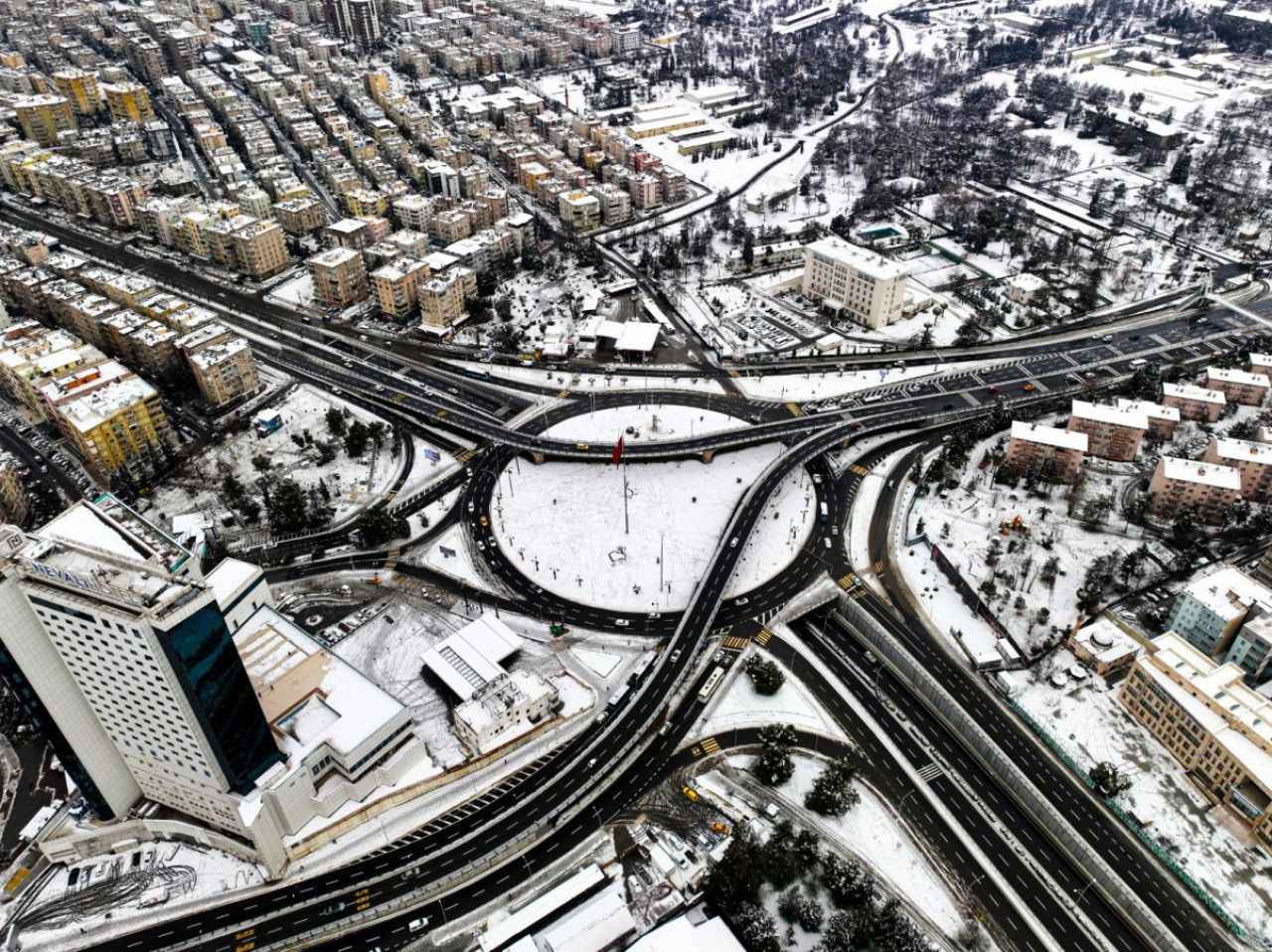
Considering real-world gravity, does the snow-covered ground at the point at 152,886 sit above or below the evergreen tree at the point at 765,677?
below

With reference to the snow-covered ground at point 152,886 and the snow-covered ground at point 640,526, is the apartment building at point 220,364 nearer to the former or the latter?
the snow-covered ground at point 640,526

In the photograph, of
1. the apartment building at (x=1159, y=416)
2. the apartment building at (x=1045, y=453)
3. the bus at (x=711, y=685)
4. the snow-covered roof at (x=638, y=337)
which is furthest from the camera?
the snow-covered roof at (x=638, y=337)

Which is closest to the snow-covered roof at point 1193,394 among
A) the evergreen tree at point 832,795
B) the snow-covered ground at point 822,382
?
the snow-covered ground at point 822,382

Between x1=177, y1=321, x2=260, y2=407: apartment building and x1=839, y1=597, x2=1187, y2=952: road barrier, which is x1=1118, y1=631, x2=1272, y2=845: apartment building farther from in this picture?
x1=177, y1=321, x2=260, y2=407: apartment building

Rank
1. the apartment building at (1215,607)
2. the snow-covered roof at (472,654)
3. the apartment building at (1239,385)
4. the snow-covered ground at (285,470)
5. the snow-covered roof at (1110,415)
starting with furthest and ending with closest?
the apartment building at (1239,385) → the snow-covered roof at (1110,415) → the snow-covered ground at (285,470) → the apartment building at (1215,607) → the snow-covered roof at (472,654)

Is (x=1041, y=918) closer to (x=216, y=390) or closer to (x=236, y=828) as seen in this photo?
(x=236, y=828)

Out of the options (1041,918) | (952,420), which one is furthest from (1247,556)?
(1041,918)
